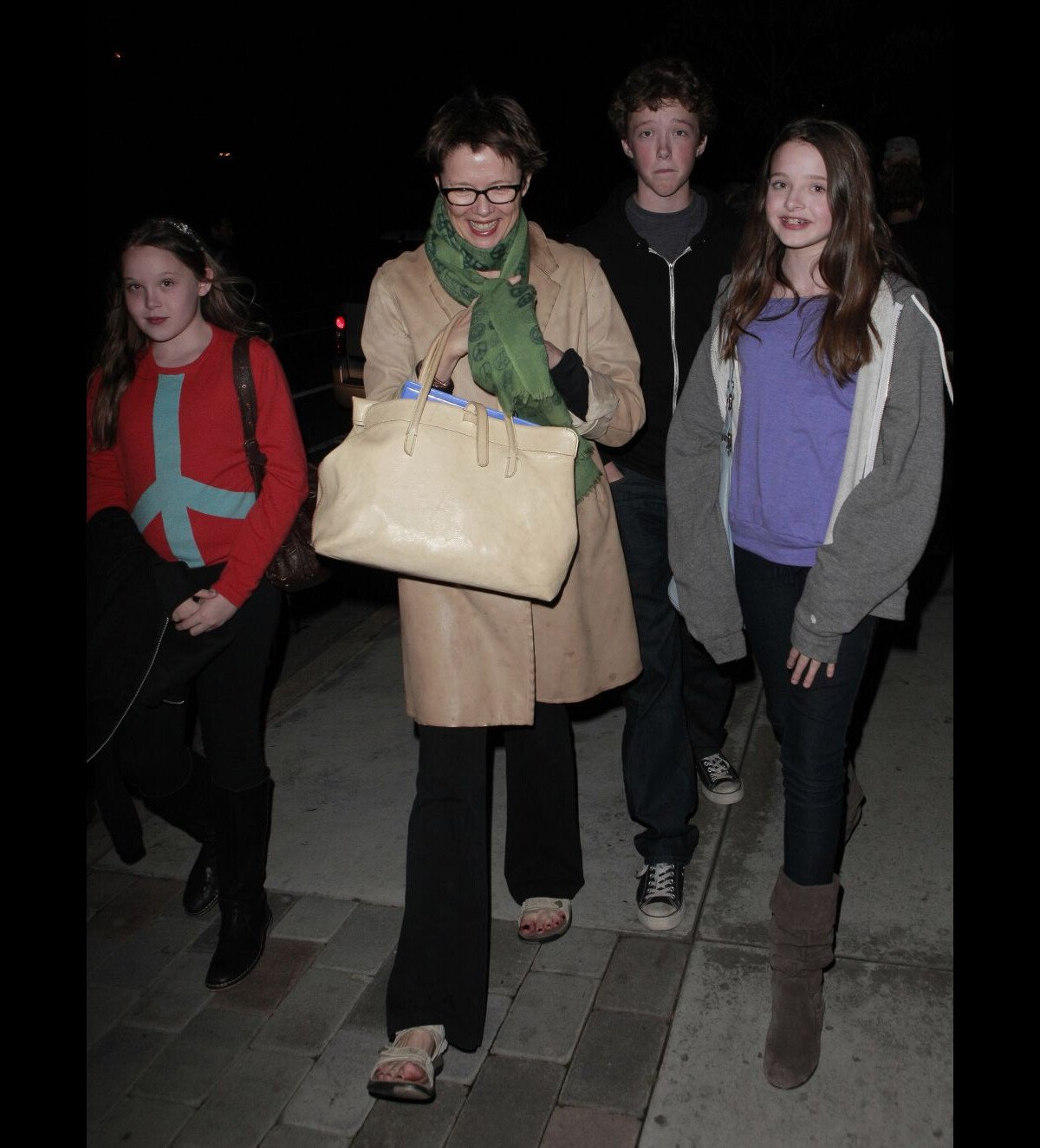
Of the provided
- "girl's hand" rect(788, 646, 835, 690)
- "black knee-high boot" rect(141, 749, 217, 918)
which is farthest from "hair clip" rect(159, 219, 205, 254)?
"girl's hand" rect(788, 646, 835, 690)

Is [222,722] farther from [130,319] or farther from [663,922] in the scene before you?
[663,922]

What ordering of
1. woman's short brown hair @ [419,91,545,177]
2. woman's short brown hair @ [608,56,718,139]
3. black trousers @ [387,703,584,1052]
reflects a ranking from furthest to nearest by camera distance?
woman's short brown hair @ [608,56,718,139] < black trousers @ [387,703,584,1052] < woman's short brown hair @ [419,91,545,177]

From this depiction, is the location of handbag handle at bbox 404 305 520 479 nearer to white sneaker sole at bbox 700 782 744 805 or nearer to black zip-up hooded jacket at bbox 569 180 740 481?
black zip-up hooded jacket at bbox 569 180 740 481

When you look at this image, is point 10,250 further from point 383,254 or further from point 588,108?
point 588,108

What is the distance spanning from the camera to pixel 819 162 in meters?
2.68

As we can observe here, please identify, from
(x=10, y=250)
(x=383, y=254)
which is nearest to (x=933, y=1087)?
(x=10, y=250)

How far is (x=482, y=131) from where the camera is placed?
2.73 meters

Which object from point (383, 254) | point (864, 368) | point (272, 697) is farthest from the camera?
point (383, 254)

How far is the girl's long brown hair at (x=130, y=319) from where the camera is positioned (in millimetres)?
3244

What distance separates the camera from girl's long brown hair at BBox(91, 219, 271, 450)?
3.24 meters

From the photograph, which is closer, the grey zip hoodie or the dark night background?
the grey zip hoodie

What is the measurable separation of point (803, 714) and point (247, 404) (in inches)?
67.7

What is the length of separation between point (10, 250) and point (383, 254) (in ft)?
40.0

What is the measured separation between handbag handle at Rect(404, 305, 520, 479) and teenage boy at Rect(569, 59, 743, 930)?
928 mm
